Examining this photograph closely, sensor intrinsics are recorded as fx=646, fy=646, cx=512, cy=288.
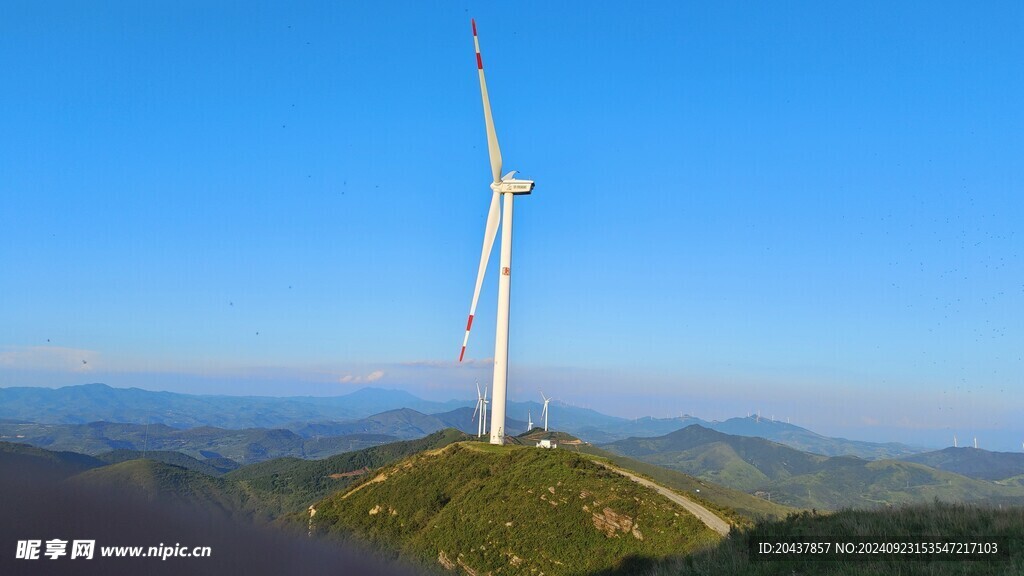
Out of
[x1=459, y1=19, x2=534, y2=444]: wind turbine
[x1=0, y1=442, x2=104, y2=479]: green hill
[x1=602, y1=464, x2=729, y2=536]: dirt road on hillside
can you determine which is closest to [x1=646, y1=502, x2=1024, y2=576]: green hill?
[x1=0, y1=442, x2=104, y2=479]: green hill

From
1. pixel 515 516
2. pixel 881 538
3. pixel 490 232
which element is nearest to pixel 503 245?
pixel 490 232

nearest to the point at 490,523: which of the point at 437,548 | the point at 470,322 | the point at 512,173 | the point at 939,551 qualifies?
the point at 437,548

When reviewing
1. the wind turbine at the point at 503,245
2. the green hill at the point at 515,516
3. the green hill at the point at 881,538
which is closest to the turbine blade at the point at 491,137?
the wind turbine at the point at 503,245

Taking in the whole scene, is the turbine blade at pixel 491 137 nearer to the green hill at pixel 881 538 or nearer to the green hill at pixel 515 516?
the green hill at pixel 515 516

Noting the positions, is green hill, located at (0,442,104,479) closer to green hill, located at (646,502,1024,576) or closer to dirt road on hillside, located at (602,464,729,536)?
green hill, located at (646,502,1024,576)

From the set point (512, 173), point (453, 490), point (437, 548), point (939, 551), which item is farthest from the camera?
point (512, 173)

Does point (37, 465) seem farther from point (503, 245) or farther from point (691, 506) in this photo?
point (503, 245)

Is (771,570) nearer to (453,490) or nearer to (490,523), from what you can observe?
(490,523)
